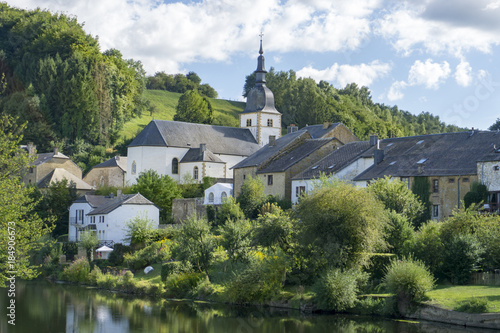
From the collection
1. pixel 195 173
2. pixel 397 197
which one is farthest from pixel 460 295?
pixel 195 173

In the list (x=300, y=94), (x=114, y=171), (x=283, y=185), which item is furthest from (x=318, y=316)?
(x=300, y=94)

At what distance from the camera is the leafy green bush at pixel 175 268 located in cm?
3931

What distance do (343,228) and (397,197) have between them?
8.07 m

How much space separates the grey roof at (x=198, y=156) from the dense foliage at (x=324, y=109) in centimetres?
2940

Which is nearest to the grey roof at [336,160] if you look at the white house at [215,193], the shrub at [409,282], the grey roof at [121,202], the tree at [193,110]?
the white house at [215,193]

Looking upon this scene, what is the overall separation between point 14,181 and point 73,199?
42.3m

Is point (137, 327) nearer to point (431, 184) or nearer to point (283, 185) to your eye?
point (431, 184)

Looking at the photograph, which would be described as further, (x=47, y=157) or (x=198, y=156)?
(x=47, y=157)

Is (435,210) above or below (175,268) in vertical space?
above

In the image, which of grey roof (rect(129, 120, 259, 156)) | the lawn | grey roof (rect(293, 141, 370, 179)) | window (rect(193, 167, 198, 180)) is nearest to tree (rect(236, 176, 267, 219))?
grey roof (rect(293, 141, 370, 179))

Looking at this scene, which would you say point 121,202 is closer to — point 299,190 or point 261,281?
point 299,190

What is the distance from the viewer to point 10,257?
860 inches

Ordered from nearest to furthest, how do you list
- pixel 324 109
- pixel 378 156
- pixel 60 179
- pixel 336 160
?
pixel 378 156, pixel 336 160, pixel 60 179, pixel 324 109

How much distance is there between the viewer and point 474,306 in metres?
26.7
